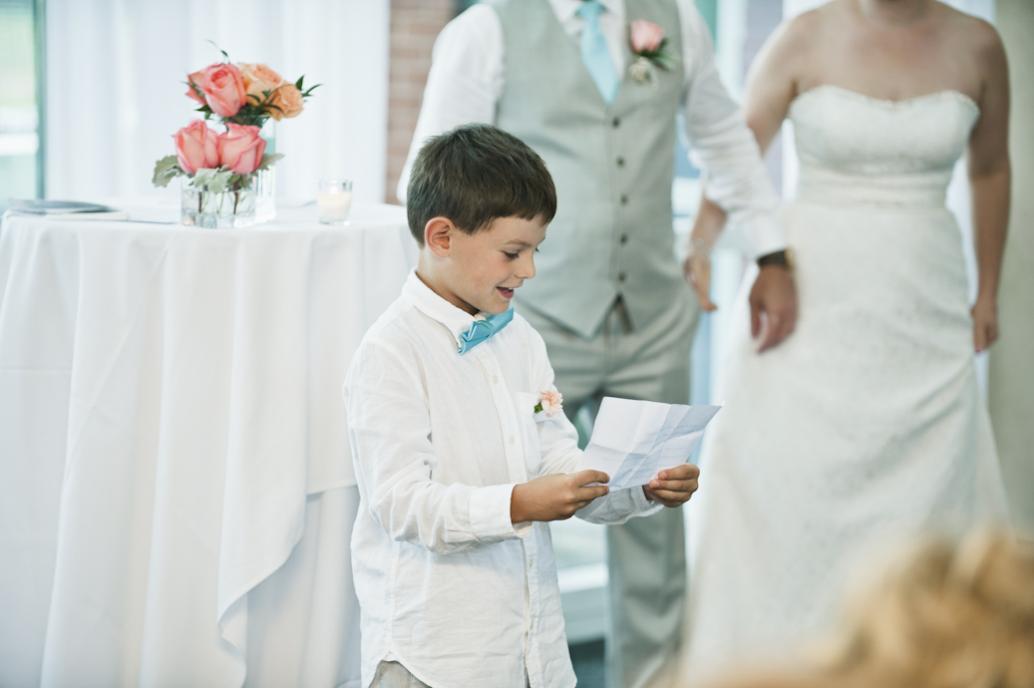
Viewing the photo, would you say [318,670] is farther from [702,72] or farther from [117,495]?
[702,72]

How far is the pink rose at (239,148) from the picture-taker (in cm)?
229

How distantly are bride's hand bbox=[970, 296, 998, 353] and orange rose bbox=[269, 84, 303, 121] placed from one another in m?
1.87

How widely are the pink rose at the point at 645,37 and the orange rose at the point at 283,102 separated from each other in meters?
0.84

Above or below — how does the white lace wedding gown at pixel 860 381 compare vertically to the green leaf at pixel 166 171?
below

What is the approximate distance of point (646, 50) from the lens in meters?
2.78

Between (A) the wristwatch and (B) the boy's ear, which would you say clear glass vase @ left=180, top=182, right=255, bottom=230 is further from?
(A) the wristwatch

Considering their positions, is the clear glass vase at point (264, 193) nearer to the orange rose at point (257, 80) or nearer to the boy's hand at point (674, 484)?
the orange rose at point (257, 80)

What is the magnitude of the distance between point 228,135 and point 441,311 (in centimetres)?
75

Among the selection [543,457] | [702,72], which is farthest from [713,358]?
[543,457]

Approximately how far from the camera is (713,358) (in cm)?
507

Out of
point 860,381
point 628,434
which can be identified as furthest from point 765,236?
point 628,434

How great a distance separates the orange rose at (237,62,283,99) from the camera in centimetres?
235

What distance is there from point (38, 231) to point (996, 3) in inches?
121

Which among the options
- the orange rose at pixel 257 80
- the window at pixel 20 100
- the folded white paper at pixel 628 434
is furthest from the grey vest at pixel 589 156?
the window at pixel 20 100
